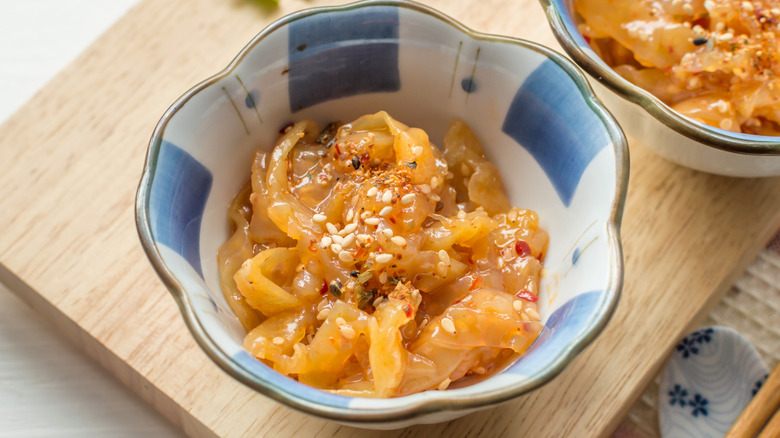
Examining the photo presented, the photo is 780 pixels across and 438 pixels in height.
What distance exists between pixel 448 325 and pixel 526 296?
28 centimetres

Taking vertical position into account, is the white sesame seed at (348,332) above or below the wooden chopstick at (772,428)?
above

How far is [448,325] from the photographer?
1785 millimetres

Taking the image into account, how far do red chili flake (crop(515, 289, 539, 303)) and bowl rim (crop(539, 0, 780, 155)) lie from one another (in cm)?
61

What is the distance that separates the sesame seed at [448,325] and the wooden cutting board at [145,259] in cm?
45

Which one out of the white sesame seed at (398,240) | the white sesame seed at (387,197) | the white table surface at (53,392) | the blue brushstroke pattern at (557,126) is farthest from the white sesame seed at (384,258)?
the white table surface at (53,392)

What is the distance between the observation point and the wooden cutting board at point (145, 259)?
2156mm

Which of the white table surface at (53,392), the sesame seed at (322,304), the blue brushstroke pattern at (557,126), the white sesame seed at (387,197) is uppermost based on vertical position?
the blue brushstroke pattern at (557,126)

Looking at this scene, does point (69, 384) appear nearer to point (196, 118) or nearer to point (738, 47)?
point (196, 118)

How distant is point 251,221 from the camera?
2064 mm

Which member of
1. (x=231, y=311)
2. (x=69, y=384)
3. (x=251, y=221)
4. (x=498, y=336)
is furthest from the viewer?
(x=69, y=384)

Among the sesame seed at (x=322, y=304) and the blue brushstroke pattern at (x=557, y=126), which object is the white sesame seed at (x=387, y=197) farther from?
the blue brushstroke pattern at (x=557, y=126)

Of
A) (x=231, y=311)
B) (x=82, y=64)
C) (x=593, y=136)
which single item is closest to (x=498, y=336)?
(x=593, y=136)

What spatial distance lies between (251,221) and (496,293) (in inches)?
27.5

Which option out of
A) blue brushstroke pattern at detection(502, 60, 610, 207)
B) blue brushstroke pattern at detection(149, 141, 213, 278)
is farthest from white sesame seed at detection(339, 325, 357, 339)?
blue brushstroke pattern at detection(502, 60, 610, 207)
